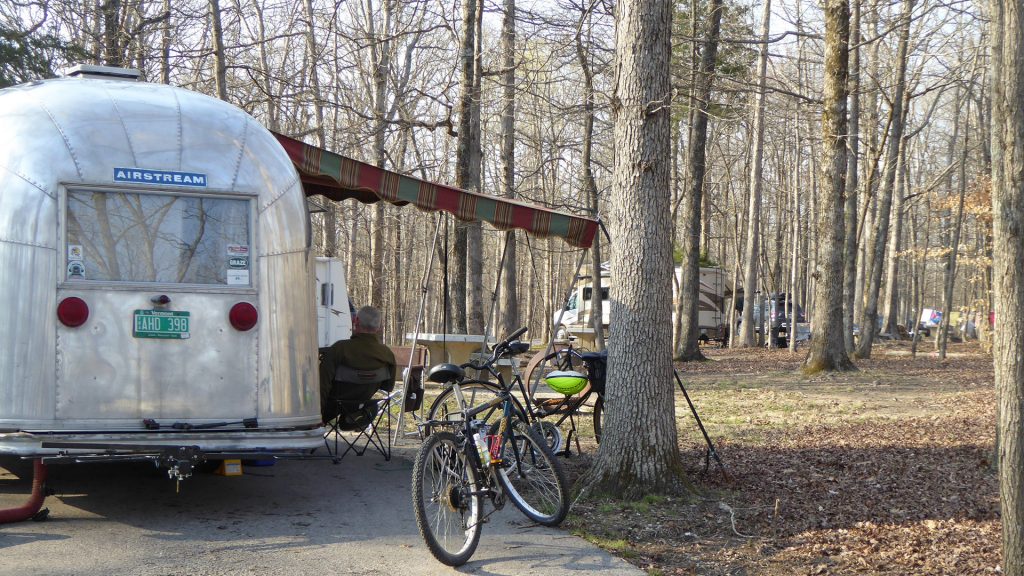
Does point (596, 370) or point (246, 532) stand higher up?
point (596, 370)

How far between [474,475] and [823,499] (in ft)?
10.1

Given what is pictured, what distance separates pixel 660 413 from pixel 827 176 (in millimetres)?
11641

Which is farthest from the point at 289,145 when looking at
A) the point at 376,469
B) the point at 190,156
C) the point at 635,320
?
the point at 635,320

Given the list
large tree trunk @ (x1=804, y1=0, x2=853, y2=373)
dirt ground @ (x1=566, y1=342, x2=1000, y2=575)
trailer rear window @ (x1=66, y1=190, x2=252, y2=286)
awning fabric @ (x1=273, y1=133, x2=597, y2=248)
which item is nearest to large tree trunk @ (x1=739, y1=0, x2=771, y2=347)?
large tree trunk @ (x1=804, y1=0, x2=853, y2=373)

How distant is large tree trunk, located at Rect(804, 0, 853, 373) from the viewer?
669 inches

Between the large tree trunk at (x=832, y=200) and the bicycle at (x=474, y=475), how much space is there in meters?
12.1

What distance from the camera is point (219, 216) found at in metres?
6.59

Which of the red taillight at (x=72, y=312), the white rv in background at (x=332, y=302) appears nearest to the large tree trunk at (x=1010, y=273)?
the red taillight at (x=72, y=312)

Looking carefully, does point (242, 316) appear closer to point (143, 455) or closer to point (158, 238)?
point (158, 238)

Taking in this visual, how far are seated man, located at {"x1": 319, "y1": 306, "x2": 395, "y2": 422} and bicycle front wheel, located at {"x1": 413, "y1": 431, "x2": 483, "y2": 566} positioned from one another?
2647mm

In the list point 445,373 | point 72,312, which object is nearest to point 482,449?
point 445,373

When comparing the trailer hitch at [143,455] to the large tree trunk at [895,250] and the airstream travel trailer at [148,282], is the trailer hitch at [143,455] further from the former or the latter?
the large tree trunk at [895,250]

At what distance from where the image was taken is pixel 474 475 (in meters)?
5.73

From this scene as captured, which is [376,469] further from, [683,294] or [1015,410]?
[683,294]
